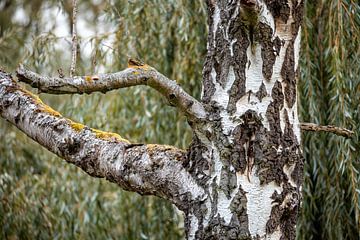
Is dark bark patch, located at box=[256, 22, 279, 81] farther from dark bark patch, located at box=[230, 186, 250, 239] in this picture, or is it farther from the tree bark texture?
dark bark patch, located at box=[230, 186, 250, 239]

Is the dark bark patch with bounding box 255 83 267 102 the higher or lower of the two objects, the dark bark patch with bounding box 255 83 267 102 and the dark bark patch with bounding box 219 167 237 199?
the higher

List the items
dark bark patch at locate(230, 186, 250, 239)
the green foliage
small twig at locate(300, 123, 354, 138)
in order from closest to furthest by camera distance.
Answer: dark bark patch at locate(230, 186, 250, 239) < small twig at locate(300, 123, 354, 138) < the green foliage

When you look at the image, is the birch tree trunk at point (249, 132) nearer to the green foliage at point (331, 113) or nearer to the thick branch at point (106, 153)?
the thick branch at point (106, 153)

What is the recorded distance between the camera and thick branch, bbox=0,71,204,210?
115cm

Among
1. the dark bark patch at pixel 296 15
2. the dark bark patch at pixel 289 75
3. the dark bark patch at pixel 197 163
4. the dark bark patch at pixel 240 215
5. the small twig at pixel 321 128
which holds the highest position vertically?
the dark bark patch at pixel 296 15

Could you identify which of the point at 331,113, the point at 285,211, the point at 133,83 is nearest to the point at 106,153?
the point at 133,83

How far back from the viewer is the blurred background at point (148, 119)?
1837mm

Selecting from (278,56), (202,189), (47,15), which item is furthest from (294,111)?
(47,15)

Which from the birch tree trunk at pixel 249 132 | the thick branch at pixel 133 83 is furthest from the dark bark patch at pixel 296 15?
the thick branch at pixel 133 83

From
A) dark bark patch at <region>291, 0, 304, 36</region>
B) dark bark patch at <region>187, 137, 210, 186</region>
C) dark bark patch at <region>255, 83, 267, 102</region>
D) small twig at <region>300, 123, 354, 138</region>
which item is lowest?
dark bark patch at <region>187, 137, 210, 186</region>

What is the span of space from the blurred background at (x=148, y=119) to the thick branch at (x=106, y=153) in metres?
0.58

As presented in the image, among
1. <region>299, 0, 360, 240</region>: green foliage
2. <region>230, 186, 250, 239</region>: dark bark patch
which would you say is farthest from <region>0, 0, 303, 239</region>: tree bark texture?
<region>299, 0, 360, 240</region>: green foliage

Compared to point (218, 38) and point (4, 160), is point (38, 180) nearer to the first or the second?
point (4, 160)

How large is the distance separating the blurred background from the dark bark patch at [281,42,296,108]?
66cm
